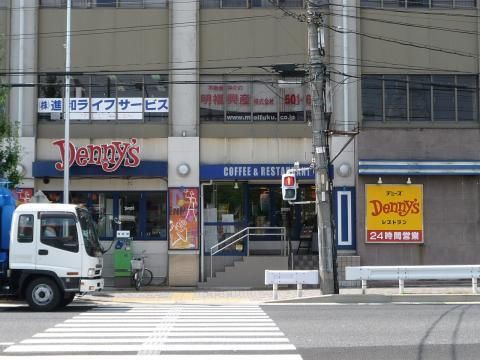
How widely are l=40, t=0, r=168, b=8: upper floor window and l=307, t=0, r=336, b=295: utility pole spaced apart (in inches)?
289

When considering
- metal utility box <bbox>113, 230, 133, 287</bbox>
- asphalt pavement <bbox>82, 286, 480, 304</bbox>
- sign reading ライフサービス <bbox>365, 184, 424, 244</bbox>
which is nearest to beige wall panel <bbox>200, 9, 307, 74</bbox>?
sign reading ライフサービス <bbox>365, 184, 424, 244</bbox>

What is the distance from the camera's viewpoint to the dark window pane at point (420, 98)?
2394cm

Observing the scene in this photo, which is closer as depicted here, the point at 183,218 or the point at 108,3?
the point at 183,218

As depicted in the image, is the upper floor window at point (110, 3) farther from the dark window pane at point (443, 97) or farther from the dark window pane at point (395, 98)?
the dark window pane at point (443, 97)

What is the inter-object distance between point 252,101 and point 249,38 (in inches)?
89.8

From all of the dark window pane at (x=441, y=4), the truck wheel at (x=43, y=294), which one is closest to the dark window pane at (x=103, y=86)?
the truck wheel at (x=43, y=294)

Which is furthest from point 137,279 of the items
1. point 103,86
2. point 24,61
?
point 24,61

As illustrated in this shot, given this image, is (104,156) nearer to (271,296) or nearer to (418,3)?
(271,296)

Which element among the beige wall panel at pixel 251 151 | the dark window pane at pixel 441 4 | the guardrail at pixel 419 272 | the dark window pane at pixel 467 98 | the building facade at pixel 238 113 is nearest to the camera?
the guardrail at pixel 419 272

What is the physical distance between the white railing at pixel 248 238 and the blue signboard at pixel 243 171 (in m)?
1.93

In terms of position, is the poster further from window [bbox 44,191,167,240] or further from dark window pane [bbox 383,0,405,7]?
dark window pane [bbox 383,0,405,7]

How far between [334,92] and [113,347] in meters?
15.5

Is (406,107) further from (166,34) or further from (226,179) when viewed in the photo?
(166,34)

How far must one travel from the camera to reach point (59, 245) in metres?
15.6
